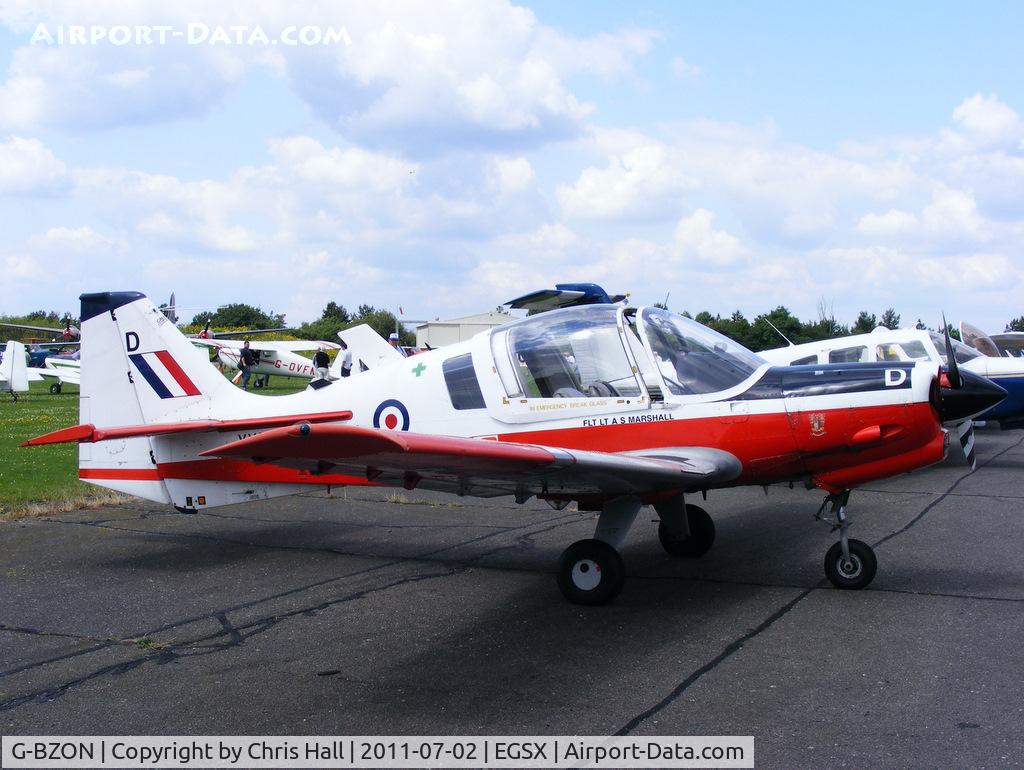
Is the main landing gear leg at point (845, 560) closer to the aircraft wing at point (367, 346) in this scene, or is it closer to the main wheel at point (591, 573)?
the main wheel at point (591, 573)

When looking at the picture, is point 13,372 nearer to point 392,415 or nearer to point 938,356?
point 392,415

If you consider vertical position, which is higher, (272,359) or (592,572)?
(272,359)

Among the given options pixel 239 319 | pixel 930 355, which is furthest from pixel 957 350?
pixel 239 319

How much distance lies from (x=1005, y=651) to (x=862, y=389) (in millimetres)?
1881

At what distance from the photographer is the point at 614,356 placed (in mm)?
6672

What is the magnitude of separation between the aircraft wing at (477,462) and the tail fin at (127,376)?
321cm

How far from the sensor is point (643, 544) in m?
8.27

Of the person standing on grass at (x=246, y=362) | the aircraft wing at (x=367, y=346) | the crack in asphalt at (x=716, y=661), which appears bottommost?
the crack in asphalt at (x=716, y=661)

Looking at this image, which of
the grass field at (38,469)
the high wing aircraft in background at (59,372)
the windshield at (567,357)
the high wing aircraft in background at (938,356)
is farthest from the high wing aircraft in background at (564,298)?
the high wing aircraft in background at (59,372)

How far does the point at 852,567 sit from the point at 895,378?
1.39 meters

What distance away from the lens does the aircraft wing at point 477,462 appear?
4102 mm

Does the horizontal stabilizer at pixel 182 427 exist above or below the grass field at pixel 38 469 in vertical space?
above

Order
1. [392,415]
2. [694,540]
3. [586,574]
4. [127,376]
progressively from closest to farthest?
[586,574] < [392,415] < [694,540] < [127,376]

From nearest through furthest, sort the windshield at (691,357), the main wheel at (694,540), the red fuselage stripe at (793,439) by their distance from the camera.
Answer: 1. the red fuselage stripe at (793,439)
2. the windshield at (691,357)
3. the main wheel at (694,540)
